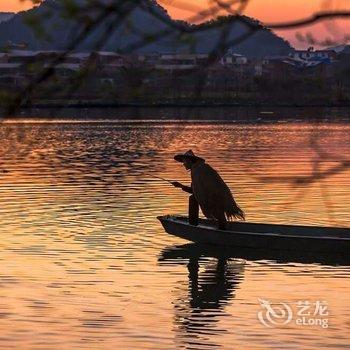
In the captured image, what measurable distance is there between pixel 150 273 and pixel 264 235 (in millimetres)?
3015

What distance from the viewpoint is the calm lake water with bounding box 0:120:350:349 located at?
13.7 meters

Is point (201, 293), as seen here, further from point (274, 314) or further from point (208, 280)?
point (274, 314)

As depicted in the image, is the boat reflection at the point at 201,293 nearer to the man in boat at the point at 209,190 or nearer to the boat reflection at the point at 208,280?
the boat reflection at the point at 208,280

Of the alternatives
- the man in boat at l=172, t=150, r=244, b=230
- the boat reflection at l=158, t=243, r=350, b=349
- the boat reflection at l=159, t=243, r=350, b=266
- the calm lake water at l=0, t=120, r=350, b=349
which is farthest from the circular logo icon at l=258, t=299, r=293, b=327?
the man in boat at l=172, t=150, r=244, b=230

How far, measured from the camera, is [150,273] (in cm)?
1878

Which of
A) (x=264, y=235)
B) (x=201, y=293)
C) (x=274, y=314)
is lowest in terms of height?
(x=201, y=293)

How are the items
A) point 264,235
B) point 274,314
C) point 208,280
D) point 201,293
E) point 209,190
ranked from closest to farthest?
point 274,314 → point 201,293 → point 208,280 → point 264,235 → point 209,190

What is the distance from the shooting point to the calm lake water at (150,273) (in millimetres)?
13695

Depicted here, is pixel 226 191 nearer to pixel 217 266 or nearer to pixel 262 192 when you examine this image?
pixel 217 266

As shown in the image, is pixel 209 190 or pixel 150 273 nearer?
pixel 150 273

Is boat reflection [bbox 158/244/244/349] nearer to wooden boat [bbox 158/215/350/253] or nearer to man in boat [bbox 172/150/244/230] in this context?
wooden boat [bbox 158/215/350/253]

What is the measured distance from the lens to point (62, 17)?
4.66 meters

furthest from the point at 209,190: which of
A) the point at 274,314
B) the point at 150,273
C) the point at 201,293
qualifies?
the point at 274,314

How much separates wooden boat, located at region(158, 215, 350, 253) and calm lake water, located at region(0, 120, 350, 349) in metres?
0.25
